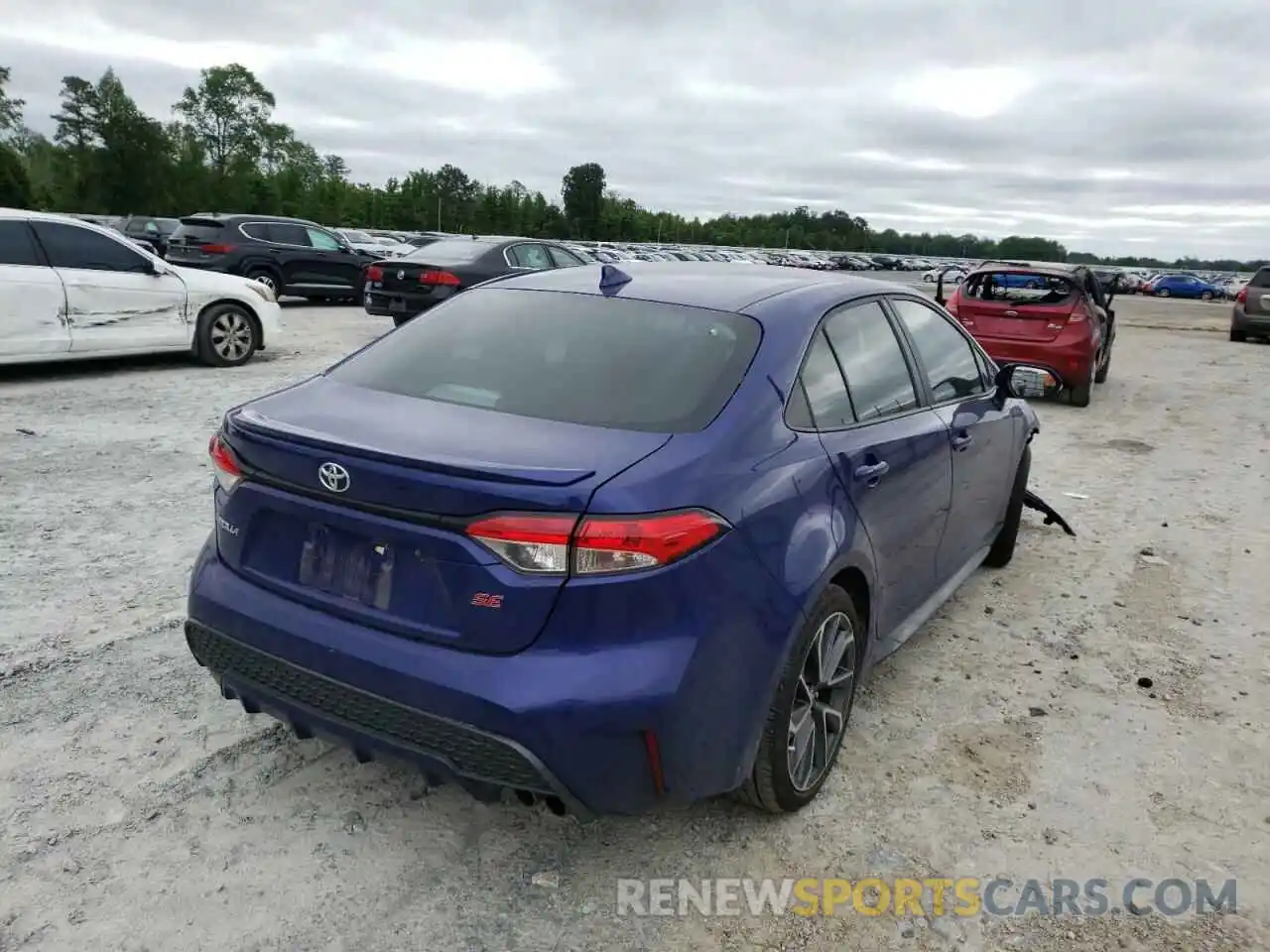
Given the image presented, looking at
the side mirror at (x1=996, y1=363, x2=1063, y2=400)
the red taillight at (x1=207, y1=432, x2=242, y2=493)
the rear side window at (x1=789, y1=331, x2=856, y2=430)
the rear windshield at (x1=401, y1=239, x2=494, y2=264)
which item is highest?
the rear windshield at (x1=401, y1=239, x2=494, y2=264)

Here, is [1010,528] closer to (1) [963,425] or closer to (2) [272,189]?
(1) [963,425]

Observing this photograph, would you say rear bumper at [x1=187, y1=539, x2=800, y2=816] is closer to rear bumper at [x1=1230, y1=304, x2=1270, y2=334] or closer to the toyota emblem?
the toyota emblem

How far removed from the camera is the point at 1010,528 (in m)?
5.22

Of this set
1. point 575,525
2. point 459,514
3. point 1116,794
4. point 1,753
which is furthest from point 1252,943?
point 1,753

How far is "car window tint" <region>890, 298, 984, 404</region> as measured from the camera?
402 cm

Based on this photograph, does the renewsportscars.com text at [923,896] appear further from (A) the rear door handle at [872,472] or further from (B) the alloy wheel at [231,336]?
(B) the alloy wheel at [231,336]

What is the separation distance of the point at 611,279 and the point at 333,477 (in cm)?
146

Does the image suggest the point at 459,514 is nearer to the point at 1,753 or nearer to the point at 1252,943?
the point at 1,753

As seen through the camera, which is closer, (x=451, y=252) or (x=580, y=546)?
(x=580, y=546)

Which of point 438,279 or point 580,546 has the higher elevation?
point 438,279

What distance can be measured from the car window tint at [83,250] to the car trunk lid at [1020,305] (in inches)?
342

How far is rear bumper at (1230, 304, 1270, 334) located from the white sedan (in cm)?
1878

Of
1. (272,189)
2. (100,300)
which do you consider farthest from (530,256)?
(272,189)

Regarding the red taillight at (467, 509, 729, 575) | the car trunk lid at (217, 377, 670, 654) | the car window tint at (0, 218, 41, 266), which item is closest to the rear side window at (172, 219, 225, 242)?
the car window tint at (0, 218, 41, 266)
